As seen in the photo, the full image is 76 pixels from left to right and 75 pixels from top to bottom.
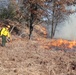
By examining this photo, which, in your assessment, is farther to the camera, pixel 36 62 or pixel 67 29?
pixel 67 29

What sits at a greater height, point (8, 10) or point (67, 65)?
point (8, 10)

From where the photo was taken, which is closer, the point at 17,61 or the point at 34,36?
the point at 17,61

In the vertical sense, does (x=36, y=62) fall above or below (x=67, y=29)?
below

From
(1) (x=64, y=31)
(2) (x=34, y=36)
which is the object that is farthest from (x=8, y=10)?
(1) (x=64, y=31)

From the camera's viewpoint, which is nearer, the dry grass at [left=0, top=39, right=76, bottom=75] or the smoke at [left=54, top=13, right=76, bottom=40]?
the dry grass at [left=0, top=39, right=76, bottom=75]

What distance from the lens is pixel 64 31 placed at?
43.5m

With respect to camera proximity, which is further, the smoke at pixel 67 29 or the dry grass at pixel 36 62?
the smoke at pixel 67 29

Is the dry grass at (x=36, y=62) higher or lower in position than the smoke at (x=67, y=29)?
lower

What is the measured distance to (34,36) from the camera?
1463 inches

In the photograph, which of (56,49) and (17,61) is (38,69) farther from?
(56,49)

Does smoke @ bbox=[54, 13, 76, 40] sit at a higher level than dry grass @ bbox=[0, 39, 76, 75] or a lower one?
higher

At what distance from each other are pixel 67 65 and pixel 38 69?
1740mm

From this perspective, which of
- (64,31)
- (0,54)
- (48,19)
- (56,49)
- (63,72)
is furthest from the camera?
(64,31)

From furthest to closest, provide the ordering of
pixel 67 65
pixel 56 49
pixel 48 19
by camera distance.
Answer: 1. pixel 48 19
2. pixel 56 49
3. pixel 67 65
